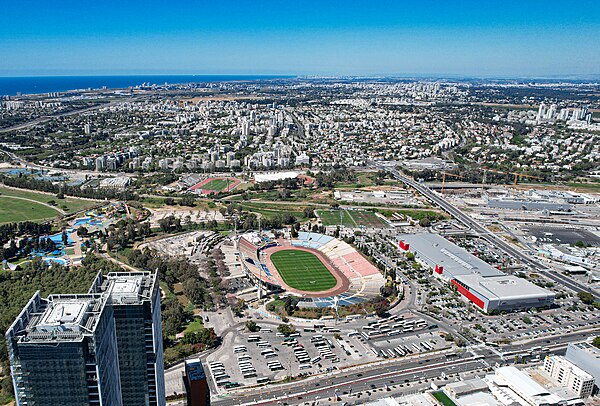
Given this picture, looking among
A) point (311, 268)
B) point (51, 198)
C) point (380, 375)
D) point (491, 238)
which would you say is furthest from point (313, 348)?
point (51, 198)

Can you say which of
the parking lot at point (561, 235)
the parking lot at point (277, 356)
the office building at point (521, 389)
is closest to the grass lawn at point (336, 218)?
the parking lot at point (561, 235)

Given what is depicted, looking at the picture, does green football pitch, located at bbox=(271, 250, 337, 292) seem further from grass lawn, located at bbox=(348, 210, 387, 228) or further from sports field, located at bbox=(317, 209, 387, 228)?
grass lawn, located at bbox=(348, 210, 387, 228)

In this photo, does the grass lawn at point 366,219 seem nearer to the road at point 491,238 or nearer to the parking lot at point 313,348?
the road at point 491,238

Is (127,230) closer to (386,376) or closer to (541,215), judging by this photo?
(386,376)

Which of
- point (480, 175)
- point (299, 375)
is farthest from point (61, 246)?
point (480, 175)

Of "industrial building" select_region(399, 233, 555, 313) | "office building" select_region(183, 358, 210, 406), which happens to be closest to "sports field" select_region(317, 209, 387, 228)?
"industrial building" select_region(399, 233, 555, 313)

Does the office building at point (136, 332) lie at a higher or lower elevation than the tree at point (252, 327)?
higher

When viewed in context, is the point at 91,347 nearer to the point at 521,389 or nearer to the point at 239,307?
the point at 239,307
